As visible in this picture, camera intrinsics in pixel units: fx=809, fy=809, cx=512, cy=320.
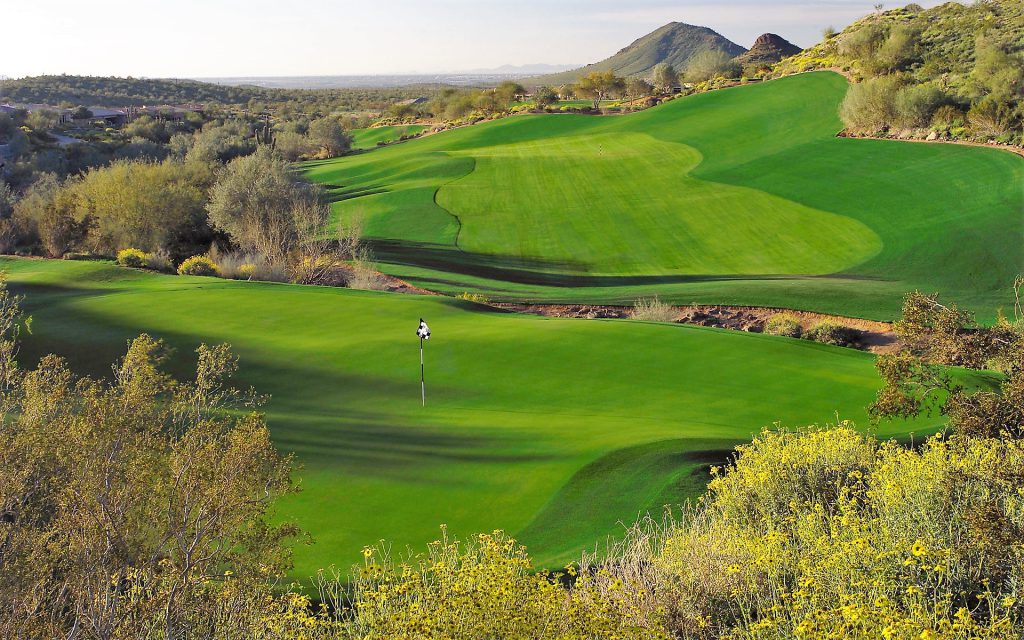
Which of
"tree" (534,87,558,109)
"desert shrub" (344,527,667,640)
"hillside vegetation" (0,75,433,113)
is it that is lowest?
"desert shrub" (344,527,667,640)

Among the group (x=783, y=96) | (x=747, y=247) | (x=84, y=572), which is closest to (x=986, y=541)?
(x=84, y=572)

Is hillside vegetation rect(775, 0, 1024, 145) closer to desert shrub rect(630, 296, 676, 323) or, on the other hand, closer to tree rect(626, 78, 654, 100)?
tree rect(626, 78, 654, 100)

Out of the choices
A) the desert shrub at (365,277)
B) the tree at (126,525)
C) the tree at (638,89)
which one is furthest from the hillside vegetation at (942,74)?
the tree at (126,525)

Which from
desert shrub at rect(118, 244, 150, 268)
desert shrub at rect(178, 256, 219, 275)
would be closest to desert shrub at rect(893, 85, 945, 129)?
desert shrub at rect(178, 256, 219, 275)

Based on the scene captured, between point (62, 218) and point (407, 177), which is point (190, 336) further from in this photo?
point (407, 177)

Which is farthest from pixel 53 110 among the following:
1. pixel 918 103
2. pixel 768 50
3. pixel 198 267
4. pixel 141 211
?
pixel 768 50

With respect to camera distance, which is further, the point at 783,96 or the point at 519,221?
the point at 783,96

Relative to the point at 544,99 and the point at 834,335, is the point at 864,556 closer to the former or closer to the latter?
the point at 834,335
